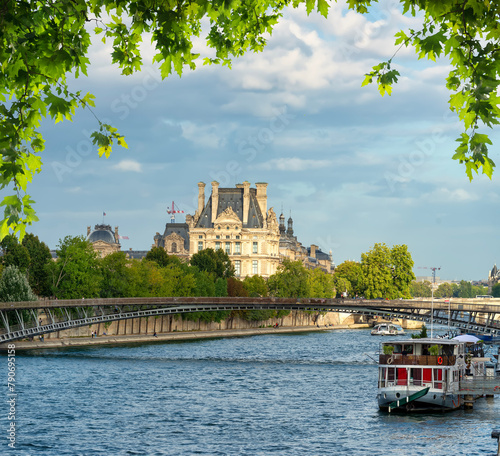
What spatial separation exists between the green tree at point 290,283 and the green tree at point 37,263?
63480mm

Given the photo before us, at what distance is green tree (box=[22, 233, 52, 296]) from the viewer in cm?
9625

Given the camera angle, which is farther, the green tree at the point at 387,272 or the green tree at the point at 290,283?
the green tree at the point at 387,272

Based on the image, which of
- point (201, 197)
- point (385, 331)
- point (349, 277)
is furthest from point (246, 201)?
point (385, 331)

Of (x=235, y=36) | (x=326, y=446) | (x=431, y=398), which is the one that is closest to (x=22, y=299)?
(x=431, y=398)

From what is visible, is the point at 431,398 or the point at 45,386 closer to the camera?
the point at 431,398

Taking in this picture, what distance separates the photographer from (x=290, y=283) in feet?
507

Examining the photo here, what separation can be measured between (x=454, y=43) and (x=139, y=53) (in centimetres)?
454

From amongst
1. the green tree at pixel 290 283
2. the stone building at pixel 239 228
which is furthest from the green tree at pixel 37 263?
the stone building at pixel 239 228

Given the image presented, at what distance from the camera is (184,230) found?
196500 mm

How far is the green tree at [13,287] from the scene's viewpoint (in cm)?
8369

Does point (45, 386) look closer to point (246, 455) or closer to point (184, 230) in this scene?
point (246, 455)

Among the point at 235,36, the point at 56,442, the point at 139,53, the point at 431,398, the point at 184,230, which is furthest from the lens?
the point at 184,230

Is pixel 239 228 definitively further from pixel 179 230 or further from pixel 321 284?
pixel 179 230

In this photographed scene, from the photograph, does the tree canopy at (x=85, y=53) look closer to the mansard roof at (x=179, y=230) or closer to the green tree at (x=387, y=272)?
the green tree at (x=387, y=272)
